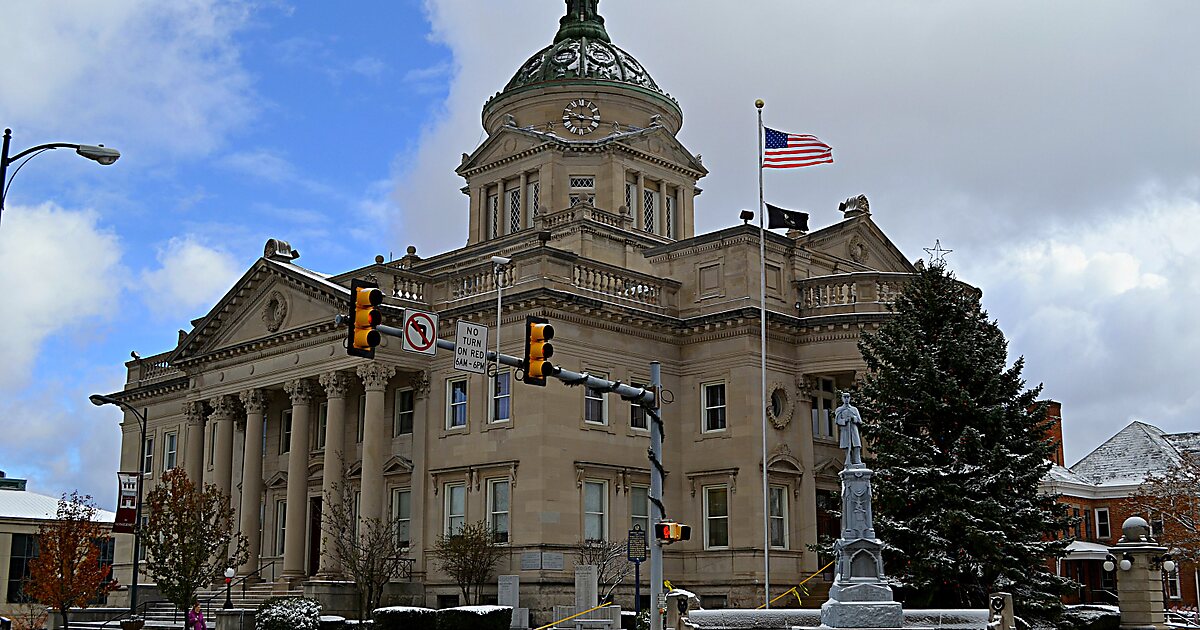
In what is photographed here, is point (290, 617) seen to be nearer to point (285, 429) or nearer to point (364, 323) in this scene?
point (285, 429)

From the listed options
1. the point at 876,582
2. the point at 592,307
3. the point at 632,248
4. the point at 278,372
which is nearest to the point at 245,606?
the point at 278,372

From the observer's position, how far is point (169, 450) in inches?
2359

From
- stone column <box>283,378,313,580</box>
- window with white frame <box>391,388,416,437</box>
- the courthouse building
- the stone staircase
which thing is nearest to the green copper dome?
the courthouse building

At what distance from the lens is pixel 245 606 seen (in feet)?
147

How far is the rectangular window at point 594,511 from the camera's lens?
41.5 meters

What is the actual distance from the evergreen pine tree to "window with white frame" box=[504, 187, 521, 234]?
22.3m

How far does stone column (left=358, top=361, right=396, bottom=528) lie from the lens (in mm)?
43156

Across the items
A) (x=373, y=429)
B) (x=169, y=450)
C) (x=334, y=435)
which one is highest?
(x=169, y=450)

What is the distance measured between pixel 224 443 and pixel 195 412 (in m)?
2.74

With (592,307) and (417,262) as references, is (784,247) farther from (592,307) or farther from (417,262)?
(417,262)

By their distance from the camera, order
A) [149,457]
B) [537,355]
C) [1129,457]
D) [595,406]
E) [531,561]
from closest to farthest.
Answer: [537,355] → [531,561] → [595,406] → [149,457] → [1129,457]

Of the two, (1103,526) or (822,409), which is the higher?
(822,409)

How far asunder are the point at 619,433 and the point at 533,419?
373cm

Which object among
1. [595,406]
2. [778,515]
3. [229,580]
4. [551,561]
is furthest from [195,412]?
[778,515]
